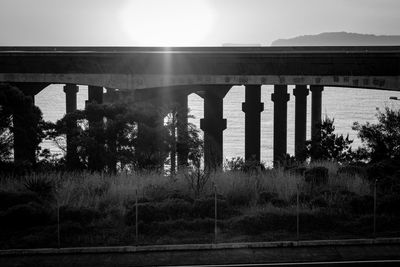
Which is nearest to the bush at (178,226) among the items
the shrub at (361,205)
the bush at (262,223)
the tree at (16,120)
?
the bush at (262,223)

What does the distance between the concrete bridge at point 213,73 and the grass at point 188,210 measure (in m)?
12.3

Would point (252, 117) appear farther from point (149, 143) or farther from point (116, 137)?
point (116, 137)

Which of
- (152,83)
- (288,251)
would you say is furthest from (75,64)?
(288,251)

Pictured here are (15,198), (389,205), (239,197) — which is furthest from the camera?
(239,197)

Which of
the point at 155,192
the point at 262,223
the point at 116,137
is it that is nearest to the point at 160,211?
the point at 155,192

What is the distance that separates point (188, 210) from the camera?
17.8 metres

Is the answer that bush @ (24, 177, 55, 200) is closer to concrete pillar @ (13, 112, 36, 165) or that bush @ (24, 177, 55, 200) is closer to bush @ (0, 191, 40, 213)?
bush @ (0, 191, 40, 213)

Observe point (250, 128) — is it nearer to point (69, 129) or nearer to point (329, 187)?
point (69, 129)

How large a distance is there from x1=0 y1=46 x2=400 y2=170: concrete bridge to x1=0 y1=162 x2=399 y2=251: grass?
12.3 m

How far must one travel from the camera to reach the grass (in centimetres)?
1612

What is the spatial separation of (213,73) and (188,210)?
19831 mm

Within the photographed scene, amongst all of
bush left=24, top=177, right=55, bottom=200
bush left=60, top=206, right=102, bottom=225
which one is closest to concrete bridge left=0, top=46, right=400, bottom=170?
bush left=24, top=177, right=55, bottom=200

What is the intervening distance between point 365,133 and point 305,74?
5604mm

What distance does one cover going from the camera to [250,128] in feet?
128
